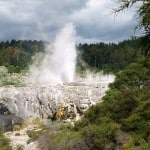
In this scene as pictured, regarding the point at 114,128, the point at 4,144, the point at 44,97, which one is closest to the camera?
the point at 114,128

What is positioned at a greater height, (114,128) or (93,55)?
(93,55)

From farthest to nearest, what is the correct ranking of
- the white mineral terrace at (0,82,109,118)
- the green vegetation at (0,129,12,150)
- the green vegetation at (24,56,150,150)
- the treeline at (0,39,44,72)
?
the treeline at (0,39,44,72) < the white mineral terrace at (0,82,109,118) < the green vegetation at (0,129,12,150) < the green vegetation at (24,56,150,150)

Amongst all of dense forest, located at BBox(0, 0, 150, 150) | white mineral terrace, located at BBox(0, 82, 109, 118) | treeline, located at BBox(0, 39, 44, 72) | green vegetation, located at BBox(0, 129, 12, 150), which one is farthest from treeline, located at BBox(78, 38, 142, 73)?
green vegetation, located at BBox(0, 129, 12, 150)

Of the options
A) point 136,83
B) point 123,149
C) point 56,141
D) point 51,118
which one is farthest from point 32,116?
point 123,149

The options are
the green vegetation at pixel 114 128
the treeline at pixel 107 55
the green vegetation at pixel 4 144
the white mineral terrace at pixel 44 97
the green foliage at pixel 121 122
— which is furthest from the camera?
the treeline at pixel 107 55

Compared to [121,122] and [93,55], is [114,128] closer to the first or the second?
[121,122]

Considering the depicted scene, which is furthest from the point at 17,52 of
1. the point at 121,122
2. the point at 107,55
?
the point at 121,122

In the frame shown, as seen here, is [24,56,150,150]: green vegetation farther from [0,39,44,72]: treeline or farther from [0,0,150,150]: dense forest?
[0,39,44,72]: treeline

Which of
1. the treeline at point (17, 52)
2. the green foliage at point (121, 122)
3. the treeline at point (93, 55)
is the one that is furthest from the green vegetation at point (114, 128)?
the treeline at point (93, 55)

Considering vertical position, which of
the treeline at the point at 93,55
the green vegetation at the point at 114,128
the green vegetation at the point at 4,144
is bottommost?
the green vegetation at the point at 4,144

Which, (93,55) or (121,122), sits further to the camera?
(93,55)

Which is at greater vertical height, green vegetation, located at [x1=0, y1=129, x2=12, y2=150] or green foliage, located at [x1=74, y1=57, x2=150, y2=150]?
green foliage, located at [x1=74, y1=57, x2=150, y2=150]

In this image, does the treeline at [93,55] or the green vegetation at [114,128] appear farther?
the treeline at [93,55]

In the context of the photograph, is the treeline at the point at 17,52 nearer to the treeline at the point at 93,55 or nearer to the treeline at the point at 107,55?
the treeline at the point at 93,55
